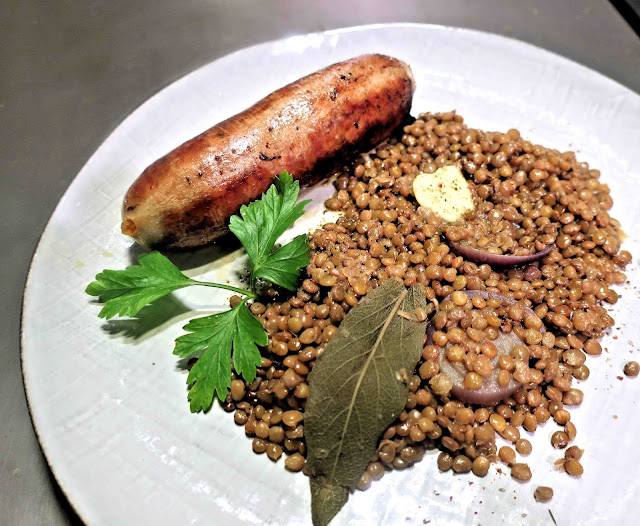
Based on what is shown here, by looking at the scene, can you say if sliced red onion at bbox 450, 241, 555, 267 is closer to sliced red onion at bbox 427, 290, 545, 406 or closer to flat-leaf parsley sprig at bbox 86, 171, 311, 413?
sliced red onion at bbox 427, 290, 545, 406

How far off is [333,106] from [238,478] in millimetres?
2048

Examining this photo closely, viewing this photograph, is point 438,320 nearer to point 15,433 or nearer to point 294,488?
point 294,488

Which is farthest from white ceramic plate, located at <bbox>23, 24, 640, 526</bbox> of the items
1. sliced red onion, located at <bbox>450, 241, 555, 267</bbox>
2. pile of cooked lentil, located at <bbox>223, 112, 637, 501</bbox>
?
sliced red onion, located at <bbox>450, 241, 555, 267</bbox>

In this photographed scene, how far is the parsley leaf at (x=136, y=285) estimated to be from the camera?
2547 mm

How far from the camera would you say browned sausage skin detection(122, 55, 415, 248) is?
8.91ft

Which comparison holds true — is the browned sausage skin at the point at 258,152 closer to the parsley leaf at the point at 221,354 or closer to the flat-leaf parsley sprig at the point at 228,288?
the flat-leaf parsley sprig at the point at 228,288

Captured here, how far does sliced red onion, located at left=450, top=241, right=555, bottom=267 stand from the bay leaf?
26.1 inches

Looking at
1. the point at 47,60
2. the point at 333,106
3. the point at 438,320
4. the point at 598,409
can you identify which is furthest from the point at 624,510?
the point at 47,60

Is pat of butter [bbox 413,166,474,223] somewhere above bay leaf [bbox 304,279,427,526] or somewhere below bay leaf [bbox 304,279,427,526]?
above

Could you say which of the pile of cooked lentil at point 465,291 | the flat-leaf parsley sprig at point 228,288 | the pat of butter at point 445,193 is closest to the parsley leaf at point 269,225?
the flat-leaf parsley sprig at point 228,288

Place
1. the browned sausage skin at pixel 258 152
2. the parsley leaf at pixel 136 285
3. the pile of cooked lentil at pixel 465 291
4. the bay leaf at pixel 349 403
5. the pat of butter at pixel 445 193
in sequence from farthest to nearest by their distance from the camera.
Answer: the pat of butter at pixel 445 193
the browned sausage skin at pixel 258 152
the parsley leaf at pixel 136 285
the pile of cooked lentil at pixel 465 291
the bay leaf at pixel 349 403

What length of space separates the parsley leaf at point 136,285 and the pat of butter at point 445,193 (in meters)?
1.42

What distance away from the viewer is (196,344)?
2.46 meters

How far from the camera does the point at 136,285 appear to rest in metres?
2.57
